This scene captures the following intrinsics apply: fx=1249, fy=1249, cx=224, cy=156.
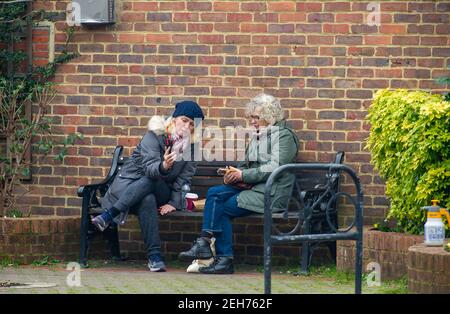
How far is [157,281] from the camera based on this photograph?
1002 cm

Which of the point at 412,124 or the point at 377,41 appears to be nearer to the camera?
the point at 412,124

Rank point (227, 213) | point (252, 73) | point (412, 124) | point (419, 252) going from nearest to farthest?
point (419, 252) → point (412, 124) → point (227, 213) → point (252, 73)

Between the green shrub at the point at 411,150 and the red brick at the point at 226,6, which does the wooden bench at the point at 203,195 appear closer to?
the green shrub at the point at 411,150

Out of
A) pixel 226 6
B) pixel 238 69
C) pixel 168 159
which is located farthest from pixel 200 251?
pixel 226 6

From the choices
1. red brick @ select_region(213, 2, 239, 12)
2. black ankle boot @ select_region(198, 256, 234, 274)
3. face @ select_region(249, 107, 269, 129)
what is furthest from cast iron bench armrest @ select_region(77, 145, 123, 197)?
red brick @ select_region(213, 2, 239, 12)

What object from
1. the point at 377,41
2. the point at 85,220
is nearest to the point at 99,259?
the point at 85,220

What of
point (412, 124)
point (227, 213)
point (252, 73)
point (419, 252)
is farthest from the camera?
point (252, 73)

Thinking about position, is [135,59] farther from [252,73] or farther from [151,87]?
[252,73]

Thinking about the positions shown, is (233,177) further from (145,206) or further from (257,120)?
(145,206)

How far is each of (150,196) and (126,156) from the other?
1054mm

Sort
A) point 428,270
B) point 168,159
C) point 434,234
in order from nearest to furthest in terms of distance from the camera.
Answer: point 428,270 < point 434,234 < point 168,159

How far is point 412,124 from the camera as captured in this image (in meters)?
9.95

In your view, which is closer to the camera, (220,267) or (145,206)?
(220,267)

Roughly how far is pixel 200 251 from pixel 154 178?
77 centimetres
